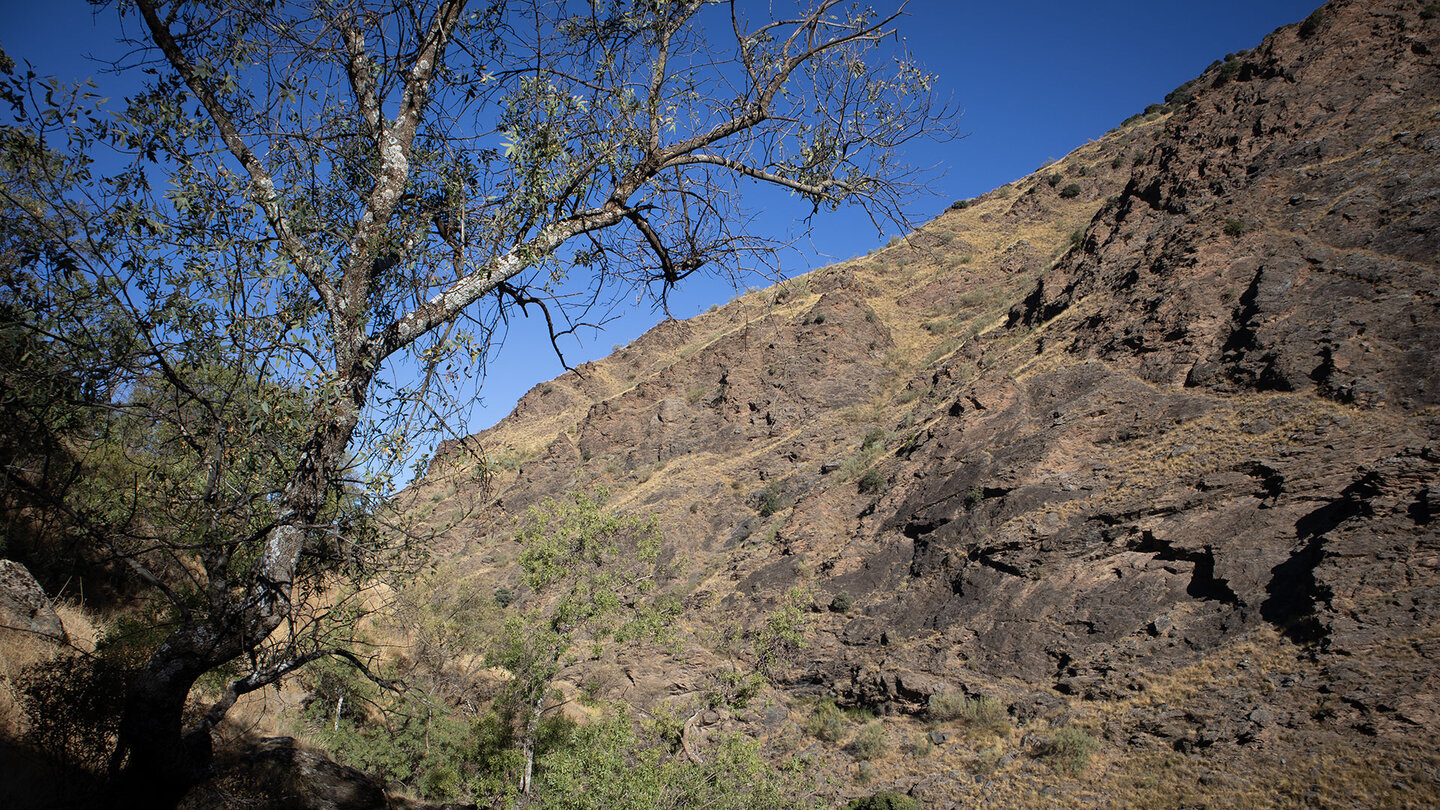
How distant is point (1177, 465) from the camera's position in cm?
1658

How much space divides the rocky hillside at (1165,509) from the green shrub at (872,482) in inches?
13.2

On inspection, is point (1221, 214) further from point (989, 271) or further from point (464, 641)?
point (464, 641)

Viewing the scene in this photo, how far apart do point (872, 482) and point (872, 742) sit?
10.0 metres

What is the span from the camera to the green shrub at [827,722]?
17.1 meters

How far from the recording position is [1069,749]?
12.9m

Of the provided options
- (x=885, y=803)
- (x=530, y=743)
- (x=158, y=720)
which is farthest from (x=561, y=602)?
(x=158, y=720)

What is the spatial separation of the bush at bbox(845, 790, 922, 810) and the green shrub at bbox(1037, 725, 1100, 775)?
275 centimetres

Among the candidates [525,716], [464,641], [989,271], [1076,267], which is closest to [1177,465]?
[1076,267]

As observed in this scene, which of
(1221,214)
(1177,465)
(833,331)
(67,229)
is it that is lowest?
(1177,465)

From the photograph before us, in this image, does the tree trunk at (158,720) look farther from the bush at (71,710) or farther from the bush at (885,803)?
the bush at (885,803)

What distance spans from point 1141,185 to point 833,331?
16.0 m

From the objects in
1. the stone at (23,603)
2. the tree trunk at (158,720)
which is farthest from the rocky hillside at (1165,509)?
the stone at (23,603)

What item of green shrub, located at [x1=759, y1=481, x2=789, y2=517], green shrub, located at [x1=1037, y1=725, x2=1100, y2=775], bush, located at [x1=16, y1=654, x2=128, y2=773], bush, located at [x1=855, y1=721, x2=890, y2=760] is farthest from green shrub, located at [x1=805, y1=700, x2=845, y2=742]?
bush, located at [x1=16, y1=654, x2=128, y2=773]

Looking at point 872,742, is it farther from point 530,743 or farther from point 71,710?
point 71,710
